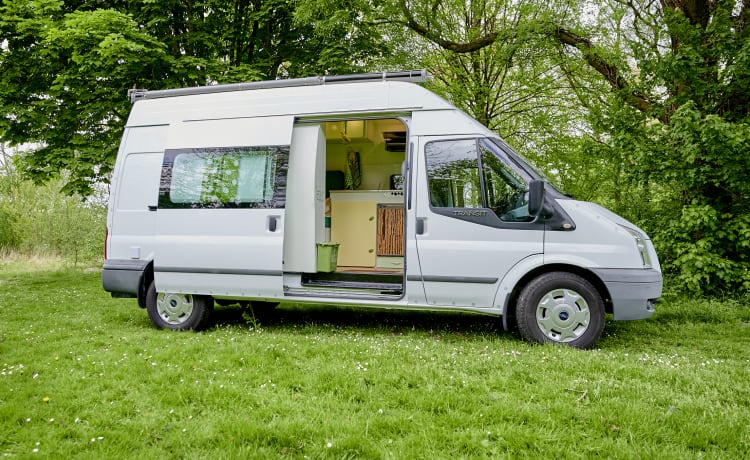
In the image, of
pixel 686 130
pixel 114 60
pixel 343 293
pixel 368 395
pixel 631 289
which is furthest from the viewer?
pixel 114 60

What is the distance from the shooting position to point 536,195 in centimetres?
502

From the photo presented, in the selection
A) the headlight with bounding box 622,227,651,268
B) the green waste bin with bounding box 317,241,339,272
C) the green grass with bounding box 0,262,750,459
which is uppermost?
the headlight with bounding box 622,227,651,268

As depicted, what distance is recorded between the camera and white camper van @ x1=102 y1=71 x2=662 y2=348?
514 centimetres

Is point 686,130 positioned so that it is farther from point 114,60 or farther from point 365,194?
point 114,60

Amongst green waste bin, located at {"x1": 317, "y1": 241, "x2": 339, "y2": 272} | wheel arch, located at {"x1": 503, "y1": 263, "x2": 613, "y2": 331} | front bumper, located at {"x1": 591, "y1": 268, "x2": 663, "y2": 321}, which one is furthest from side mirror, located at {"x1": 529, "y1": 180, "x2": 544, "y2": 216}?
green waste bin, located at {"x1": 317, "y1": 241, "x2": 339, "y2": 272}

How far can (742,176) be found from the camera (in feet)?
24.5

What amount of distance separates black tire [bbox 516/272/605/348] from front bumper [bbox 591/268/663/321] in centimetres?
15

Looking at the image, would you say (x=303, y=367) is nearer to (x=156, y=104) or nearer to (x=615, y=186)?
(x=156, y=104)

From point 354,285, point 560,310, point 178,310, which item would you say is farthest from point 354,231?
point 560,310

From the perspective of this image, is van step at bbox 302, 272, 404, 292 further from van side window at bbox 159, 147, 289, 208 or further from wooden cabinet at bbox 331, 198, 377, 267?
wooden cabinet at bbox 331, 198, 377, 267

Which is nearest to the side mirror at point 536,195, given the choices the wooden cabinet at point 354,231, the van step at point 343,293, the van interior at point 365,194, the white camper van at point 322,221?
the white camper van at point 322,221

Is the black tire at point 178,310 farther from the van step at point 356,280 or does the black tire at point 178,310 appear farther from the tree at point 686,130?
the tree at point 686,130

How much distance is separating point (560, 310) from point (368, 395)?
2.49 metres

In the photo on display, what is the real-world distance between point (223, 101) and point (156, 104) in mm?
1043
